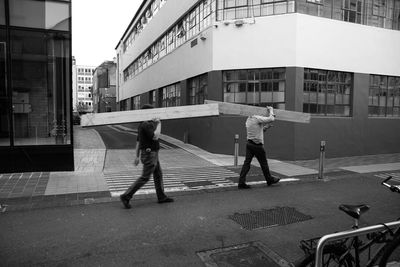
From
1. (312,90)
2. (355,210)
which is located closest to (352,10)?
(312,90)

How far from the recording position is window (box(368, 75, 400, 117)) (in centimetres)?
1445

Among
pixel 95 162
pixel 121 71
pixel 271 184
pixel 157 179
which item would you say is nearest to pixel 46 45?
pixel 95 162

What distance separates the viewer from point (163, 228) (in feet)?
16.8

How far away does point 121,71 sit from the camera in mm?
40188

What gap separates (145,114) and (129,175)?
9.95 feet

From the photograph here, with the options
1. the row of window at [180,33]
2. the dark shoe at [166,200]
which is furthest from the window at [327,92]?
the dark shoe at [166,200]

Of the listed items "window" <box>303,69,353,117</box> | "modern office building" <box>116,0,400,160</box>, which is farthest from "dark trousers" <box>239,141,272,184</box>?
"window" <box>303,69,353,117</box>

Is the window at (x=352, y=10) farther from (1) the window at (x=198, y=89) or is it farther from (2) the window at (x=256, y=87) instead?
(1) the window at (x=198, y=89)

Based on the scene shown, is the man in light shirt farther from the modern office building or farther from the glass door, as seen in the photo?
the glass door

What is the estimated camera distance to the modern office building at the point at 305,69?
41.4ft

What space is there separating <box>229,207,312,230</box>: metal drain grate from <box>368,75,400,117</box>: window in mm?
10328

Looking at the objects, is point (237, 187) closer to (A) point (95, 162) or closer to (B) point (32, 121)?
(A) point (95, 162)

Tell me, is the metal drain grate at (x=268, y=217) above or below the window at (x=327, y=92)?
below

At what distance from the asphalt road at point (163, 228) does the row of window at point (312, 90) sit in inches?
242
